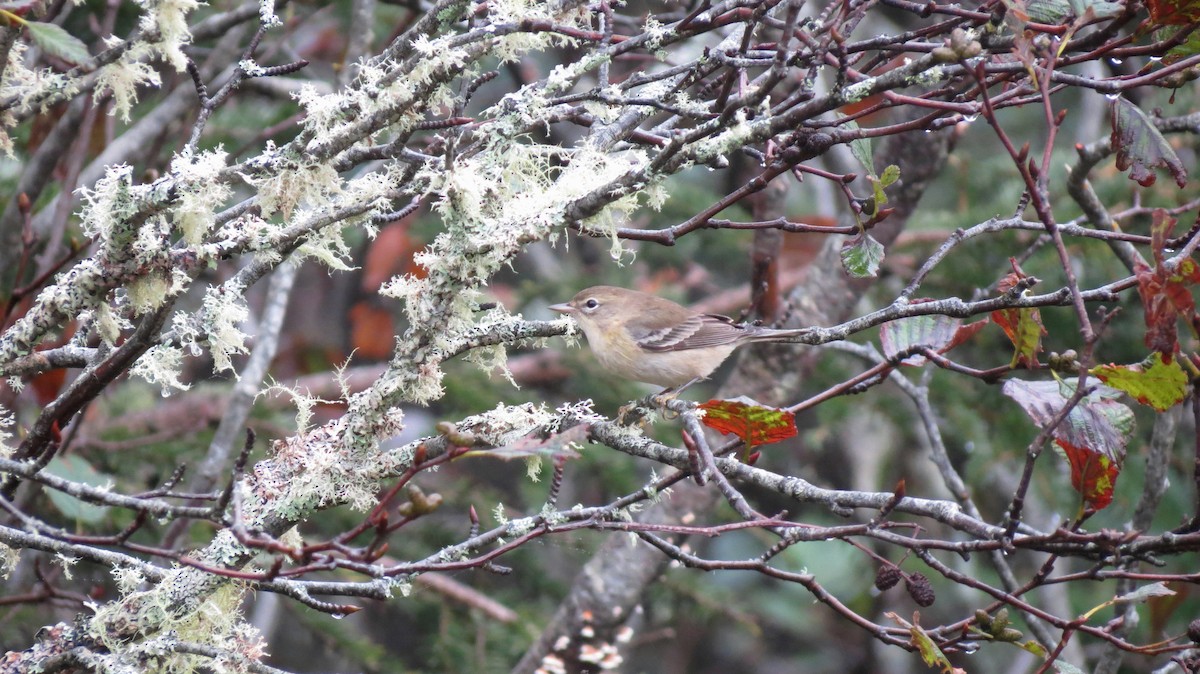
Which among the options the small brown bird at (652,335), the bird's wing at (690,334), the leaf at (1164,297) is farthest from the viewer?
the bird's wing at (690,334)

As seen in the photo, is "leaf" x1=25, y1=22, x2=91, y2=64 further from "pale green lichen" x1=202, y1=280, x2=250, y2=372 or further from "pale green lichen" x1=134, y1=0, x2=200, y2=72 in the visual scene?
"pale green lichen" x1=202, y1=280, x2=250, y2=372

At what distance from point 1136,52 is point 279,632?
6.27 meters

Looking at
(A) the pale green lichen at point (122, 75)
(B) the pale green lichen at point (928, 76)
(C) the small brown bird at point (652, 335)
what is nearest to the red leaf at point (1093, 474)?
(B) the pale green lichen at point (928, 76)

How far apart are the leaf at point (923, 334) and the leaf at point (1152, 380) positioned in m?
0.27

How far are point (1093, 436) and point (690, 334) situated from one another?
2073 mm

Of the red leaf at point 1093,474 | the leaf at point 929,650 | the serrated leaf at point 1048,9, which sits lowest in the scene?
the leaf at point 929,650

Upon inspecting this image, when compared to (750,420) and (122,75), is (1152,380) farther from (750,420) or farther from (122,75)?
(122,75)

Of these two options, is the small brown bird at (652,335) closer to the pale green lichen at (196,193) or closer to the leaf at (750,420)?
the leaf at (750,420)

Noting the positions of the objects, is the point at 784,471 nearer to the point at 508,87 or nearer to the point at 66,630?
the point at 508,87

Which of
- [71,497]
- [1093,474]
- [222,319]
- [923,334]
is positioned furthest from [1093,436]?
[71,497]

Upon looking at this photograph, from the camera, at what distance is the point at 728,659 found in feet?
26.2

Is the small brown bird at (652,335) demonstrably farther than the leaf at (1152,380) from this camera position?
Yes

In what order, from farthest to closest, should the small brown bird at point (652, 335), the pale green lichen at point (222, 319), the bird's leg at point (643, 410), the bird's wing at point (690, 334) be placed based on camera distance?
the bird's wing at point (690, 334) < the small brown bird at point (652, 335) < the bird's leg at point (643, 410) < the pale green lichen at point (222, 319)

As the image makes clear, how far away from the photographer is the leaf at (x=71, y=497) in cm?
256
